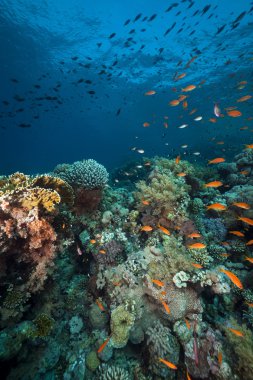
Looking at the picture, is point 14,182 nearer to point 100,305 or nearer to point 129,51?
point 100,305

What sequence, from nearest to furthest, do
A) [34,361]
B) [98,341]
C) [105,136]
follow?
1. [34,361]
2. [98,341]
3. [105,136]

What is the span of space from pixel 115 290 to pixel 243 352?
2.89m

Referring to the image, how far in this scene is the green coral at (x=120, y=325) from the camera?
4.73m

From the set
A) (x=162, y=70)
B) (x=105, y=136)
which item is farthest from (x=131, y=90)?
(x=105, y=136)

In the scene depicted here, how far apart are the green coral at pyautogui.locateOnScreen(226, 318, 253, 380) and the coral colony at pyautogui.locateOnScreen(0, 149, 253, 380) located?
0.02 m

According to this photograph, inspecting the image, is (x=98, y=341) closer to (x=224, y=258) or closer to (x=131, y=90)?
(x=224, y=258)

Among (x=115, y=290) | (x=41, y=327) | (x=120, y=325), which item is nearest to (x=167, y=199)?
(x=115, y=290)

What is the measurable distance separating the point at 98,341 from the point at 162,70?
40809 mm

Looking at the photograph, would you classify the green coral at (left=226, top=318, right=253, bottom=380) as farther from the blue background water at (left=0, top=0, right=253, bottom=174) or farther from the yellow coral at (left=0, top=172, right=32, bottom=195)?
the blue background water at (left=0, top=0, right=253, bottom=174)

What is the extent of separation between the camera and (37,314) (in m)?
5.04

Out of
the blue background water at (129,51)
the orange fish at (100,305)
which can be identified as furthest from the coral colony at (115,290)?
the blue background water at (129,51)

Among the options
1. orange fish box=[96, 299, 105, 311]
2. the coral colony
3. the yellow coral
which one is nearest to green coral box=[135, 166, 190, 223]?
the coral colony

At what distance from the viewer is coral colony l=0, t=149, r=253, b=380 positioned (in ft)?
14.2

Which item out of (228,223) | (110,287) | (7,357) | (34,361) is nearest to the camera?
(7,357)
